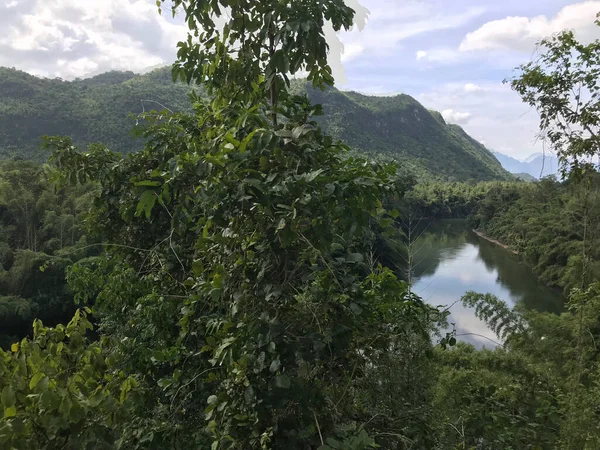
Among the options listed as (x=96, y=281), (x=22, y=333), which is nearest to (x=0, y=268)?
(x=22, y=333)

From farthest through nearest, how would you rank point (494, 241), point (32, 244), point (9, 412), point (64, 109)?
point (64, 109) < point (494, 241) < point (32, 244) < point (9, 412)

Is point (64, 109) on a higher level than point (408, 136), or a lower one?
lower

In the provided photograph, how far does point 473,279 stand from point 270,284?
70.2 feet

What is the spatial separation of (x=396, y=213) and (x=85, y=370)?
0.90 m

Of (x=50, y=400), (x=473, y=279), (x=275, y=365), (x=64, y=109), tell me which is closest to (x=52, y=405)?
(x=50, y=400)

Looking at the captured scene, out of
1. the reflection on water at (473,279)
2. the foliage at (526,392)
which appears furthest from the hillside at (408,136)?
the foliage at (526,392)

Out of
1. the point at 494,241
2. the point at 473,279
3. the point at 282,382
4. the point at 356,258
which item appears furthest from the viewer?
the point at 494,241

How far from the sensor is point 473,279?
20.5 m

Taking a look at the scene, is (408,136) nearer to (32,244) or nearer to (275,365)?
(32,244)

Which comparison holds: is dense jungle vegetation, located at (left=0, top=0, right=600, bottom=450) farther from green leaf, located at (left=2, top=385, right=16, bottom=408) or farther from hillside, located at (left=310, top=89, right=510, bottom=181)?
hillside, located at (left=310, top=89, right=510, bottom=181)

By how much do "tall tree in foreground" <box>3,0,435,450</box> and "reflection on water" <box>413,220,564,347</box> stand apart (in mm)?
9625

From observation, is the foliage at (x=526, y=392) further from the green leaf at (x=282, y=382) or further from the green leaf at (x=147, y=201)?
the green leaf at (x=147, y=201)

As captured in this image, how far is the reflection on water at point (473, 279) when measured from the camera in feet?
42.4

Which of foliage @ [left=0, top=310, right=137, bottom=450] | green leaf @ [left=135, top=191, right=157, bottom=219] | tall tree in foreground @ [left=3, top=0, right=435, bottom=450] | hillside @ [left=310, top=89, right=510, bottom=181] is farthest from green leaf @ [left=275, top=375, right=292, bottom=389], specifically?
hillside @ [left=310, top=89, right=510, bottom=181]
